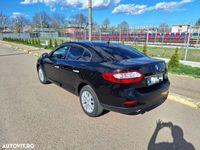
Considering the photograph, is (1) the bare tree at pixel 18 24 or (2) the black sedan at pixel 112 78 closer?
(2) the black sedan at pixel 112 78

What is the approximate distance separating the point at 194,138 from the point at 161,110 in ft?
3.41

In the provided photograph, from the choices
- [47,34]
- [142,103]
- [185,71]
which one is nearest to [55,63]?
[142,103]

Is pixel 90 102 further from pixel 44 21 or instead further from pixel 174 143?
pixel 44 21

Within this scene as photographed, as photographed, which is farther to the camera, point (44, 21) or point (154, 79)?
point (44, 21)

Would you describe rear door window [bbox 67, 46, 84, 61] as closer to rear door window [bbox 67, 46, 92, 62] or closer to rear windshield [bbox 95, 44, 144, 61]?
rear door window [bbox 67, 46, 92, 62]

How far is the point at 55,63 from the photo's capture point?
4.52m

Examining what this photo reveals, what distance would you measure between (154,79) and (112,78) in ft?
2.89

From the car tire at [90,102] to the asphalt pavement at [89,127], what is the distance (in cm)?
13

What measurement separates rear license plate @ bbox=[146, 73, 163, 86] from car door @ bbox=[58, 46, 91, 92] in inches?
57.9

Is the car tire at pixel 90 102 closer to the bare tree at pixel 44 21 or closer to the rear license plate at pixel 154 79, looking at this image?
the rear license plate at pixel 154 79

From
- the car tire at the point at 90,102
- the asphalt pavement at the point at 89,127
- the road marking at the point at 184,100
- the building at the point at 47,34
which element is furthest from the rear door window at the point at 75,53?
the building at the point at 47,34

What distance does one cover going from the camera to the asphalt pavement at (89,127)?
104 inches

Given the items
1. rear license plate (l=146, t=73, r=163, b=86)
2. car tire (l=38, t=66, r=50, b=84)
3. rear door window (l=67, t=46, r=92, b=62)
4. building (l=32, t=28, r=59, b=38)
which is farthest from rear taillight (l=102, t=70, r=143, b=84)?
building (l=32, t=28, r=59, b=38)

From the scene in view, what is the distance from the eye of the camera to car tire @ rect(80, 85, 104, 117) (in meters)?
3.27
